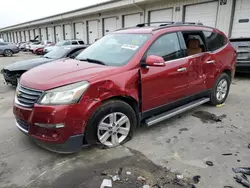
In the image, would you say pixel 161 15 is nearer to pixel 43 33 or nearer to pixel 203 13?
pixel 203 13

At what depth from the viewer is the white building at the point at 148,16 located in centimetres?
1111

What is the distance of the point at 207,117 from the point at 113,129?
2.25 m

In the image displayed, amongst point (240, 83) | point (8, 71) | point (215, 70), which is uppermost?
point (215, 70)

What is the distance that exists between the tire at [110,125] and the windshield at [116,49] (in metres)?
0.66

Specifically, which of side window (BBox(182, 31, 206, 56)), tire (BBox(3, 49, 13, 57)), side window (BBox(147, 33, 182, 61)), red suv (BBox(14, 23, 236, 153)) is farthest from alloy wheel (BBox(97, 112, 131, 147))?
tire (BBox(3, 49, 13, 57))

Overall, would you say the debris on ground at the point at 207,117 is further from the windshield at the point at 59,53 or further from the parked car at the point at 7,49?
the parked car at the point at 7,49

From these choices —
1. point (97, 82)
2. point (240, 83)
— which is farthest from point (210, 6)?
point (97, 82)

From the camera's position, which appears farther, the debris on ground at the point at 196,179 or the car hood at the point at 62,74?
the car hood at the point at 62,74

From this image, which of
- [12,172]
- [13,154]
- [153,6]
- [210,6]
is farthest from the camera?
[153,6]

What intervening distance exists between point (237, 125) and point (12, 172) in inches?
147

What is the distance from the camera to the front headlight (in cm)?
253

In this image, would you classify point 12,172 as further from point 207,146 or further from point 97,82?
point 207,146

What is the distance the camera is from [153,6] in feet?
51.0

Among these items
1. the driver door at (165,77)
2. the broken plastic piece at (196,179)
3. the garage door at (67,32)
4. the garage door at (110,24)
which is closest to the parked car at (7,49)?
the garage door at (67,32)
